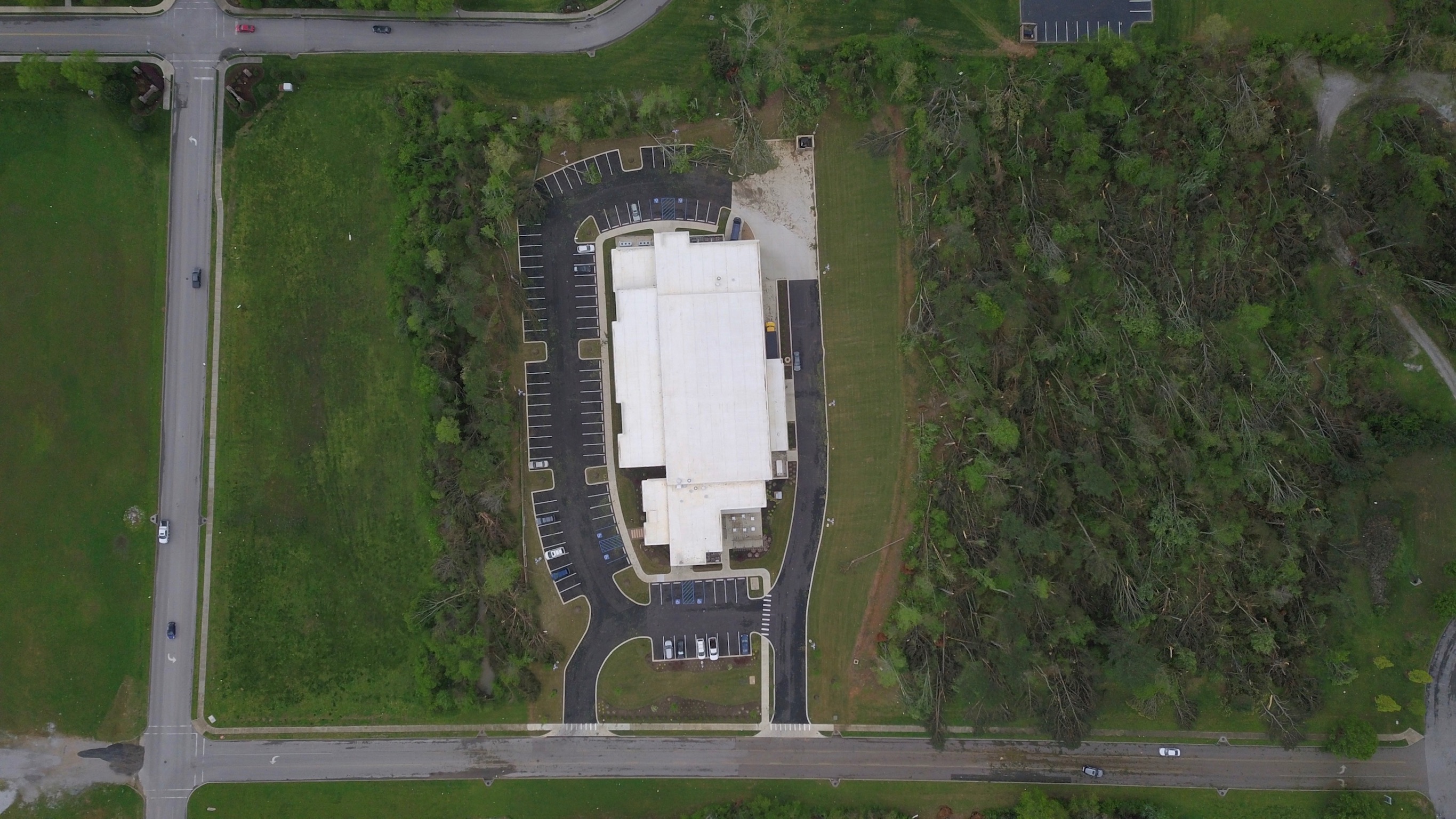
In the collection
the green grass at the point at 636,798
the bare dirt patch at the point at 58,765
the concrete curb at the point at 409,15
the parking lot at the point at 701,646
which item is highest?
the concrete curb at the point at 409,15

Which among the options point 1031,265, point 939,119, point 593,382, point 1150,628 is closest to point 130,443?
point 593,382

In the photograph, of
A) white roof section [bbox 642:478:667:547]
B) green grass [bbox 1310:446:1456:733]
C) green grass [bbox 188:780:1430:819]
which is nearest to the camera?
green grass [bbox 188:780:1430:819]

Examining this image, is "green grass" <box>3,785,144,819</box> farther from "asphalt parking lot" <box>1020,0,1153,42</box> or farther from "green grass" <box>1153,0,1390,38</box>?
"green grass" <box>1153,0,1390,38</box>

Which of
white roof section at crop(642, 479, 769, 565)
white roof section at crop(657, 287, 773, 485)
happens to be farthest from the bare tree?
white roof section at crop(642, 479, 769, 565)

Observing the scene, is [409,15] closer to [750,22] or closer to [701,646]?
[750,22]

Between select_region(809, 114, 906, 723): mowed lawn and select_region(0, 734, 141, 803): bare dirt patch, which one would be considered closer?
select_region(0, 734, 141, 803): bare dirt patch

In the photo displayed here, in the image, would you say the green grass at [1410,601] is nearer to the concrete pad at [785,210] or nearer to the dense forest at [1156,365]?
the dense forest at [1156,365]

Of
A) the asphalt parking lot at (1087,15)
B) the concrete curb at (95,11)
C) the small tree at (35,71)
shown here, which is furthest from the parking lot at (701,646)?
the concrete curb at (95,11)
